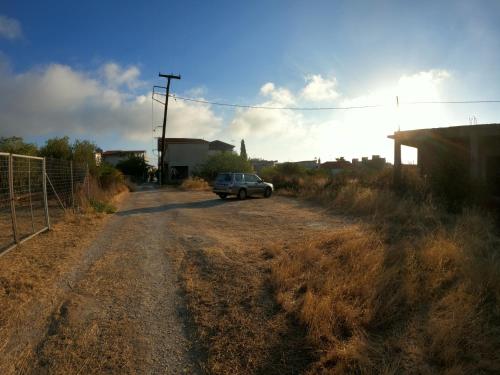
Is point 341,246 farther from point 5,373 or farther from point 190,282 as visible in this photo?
point 5,373

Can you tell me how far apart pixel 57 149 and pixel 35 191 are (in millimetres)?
6768

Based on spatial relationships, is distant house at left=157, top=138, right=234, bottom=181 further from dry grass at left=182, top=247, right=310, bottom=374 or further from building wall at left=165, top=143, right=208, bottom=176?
dry grass at left=182, top=247, right=310, bottom=374

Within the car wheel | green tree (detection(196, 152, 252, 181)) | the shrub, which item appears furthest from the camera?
green tree (detection(196, 152, 252, 181))

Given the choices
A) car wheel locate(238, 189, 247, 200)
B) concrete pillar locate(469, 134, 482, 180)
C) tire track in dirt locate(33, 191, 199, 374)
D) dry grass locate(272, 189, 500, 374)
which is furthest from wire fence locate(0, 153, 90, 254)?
concrete pillar locate(469, 134, 482, 180)

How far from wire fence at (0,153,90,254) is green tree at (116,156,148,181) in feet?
146

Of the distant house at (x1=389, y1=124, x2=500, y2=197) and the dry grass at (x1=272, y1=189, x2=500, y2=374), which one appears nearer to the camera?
the dry grass at (x1=272, y1=189, x2=500, y2=374)

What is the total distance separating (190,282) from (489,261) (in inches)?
183

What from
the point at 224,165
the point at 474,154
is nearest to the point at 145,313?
the point at 474,154

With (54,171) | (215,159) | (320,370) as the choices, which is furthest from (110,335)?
(215,159)

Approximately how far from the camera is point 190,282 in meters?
4.57

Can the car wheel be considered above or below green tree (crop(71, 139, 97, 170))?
below

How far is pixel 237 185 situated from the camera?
1772cm

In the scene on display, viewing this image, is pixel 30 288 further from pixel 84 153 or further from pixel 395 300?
pixel 84 153

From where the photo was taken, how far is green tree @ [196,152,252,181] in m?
35.3
